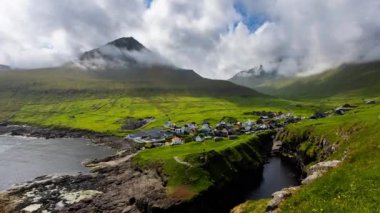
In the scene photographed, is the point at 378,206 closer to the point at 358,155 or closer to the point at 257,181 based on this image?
the point at 358,155

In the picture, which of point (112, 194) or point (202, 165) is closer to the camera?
point (202, 165)

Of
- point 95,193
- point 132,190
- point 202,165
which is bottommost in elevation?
point 95,193

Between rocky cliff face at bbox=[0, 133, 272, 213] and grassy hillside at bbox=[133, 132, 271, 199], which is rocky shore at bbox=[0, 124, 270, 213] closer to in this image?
rocky cliff face at bbox=[0, 133, 272, 213]

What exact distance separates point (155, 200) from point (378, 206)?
62351 millimetres

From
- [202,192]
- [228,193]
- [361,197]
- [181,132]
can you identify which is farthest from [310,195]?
[181,132]

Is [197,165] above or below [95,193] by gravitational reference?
above

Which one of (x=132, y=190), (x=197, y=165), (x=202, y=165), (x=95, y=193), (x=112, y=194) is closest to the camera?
(x=197, y=165)

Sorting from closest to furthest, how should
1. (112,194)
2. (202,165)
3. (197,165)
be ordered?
(197,165) → (202,165) → (112,194)

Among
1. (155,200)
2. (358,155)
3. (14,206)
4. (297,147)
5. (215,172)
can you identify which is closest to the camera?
(358,155)

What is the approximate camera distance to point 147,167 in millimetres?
109750

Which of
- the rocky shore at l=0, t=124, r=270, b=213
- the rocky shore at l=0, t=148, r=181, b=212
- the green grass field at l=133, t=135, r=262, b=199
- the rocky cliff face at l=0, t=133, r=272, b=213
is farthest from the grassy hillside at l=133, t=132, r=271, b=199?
the rocky shore at l=0, t=148, r=181, b=212

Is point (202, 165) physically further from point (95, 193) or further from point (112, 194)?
point (95, 193)

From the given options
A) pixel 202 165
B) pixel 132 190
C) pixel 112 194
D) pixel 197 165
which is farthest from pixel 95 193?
pixel 202 165

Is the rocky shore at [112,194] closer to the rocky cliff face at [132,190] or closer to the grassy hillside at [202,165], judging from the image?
the rocky cliff face at [132,190]
